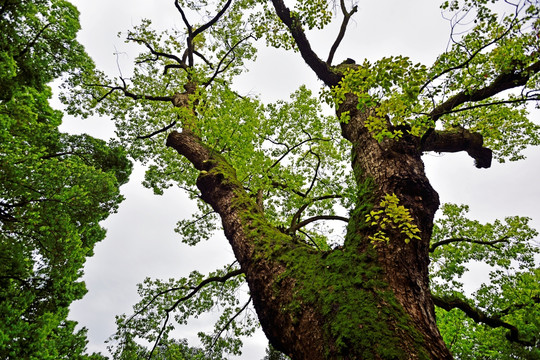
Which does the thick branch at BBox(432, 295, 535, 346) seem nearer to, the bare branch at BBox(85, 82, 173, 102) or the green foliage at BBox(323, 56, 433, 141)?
the green foliage at BBox(323, 56, 433, 141)

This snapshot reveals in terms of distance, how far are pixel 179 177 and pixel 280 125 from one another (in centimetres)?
409

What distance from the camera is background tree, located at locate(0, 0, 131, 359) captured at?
5.34 metres

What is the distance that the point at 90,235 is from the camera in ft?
29.0

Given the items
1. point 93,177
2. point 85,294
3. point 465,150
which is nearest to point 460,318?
point 465,150

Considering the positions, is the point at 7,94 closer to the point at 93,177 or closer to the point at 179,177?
the point at 93,177

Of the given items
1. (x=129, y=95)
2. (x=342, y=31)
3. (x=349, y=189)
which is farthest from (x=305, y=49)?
(x=129, y=95)

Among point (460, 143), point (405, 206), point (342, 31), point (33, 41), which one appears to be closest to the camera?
point (405, 206)

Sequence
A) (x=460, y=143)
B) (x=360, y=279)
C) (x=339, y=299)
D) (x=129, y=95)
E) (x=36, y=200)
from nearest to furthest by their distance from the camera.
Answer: (x=339, y=299) → (x=360, y=279) → (x=460, y=143) → (x=36, y=200) → (x=129, y=95)

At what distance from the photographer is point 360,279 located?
2482 mm

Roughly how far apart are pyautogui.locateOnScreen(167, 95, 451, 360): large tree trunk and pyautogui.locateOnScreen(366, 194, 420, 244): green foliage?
0.08 meters

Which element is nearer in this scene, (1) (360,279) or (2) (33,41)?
(1) (360,279)

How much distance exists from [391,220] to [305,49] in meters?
5.43

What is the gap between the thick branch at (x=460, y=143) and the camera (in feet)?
15.9

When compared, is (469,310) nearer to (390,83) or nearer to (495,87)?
(495,87)
